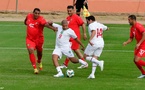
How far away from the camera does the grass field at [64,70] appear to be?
14.6m

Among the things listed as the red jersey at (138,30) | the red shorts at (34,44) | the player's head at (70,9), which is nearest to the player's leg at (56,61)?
the red shorts at (34,44)

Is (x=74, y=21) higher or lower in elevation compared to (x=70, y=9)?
lower

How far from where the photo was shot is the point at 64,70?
706 inches

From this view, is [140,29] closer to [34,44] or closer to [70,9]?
[70,9]

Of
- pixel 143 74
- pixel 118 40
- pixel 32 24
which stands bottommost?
pixel 118 40

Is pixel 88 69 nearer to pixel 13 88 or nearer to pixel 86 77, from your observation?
→ pixel 86 77

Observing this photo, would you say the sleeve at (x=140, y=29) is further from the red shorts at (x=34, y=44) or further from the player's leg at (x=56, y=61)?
the red shorts at (x=34, y=44)

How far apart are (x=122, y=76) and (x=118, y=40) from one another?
35.2 feet

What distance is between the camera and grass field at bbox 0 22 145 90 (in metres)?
14.6

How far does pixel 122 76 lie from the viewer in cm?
1662

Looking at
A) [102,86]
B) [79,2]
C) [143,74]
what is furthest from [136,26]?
[79,2]

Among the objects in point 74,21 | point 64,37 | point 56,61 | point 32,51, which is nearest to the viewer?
point 56,61

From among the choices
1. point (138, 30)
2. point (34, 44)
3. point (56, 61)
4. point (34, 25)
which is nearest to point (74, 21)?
point (34, 25)

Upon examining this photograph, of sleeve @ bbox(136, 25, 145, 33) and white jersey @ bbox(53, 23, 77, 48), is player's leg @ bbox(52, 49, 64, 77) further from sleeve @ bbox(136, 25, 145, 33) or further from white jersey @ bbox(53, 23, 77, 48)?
sleeve @ bbox(136, 25, 145, 33)
